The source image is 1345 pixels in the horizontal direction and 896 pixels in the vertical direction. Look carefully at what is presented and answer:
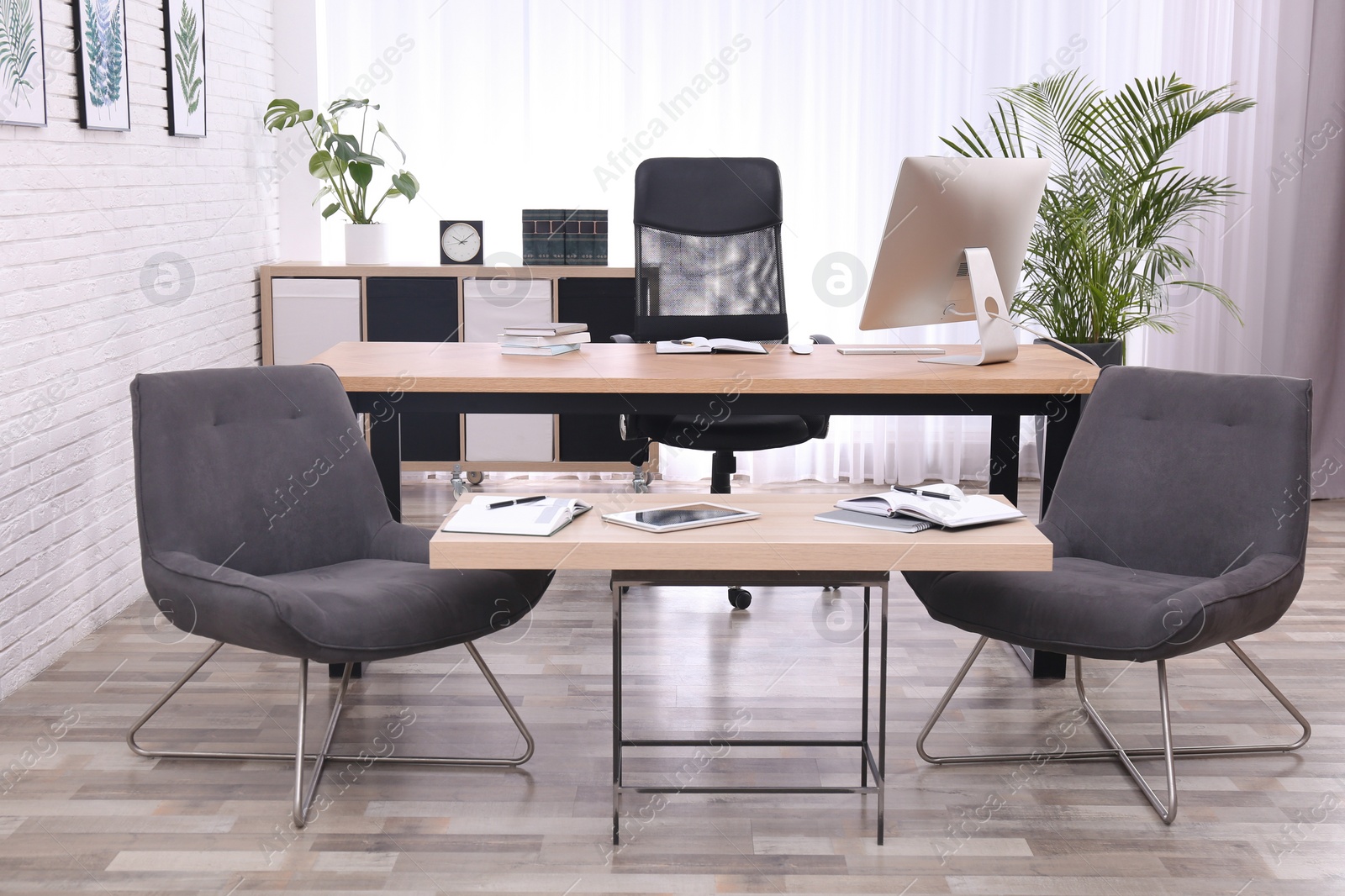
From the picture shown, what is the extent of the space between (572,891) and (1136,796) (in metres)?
1.12

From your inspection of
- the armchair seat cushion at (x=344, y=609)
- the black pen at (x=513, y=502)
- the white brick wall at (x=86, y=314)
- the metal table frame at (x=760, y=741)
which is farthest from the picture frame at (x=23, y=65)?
the metal table frame at (x=760, y=741)

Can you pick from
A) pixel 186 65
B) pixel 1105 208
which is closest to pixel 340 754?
pixel 186 65

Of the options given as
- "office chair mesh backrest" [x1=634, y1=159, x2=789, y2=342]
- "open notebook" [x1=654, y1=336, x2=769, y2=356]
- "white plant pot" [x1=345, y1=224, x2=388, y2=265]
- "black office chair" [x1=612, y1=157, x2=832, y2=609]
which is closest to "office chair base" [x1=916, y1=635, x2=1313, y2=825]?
"open notebook" [x1=654, y1=336, x2=769, y2=356]

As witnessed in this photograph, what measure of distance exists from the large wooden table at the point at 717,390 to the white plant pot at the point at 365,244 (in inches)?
72.2

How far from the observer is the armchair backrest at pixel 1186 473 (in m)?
2.31

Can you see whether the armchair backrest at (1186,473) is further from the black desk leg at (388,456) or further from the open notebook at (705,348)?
the black desk leg at (388,456)

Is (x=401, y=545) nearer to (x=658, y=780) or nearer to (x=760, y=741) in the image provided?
(x=658, y=780)

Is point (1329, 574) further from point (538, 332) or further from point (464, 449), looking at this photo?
point (464, 449)

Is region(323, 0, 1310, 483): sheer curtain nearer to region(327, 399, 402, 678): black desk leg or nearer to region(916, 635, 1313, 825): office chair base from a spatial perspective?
region(327, 399, 402, 678): black desk leg

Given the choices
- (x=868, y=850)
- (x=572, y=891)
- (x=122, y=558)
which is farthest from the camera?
(x=122, y=558)

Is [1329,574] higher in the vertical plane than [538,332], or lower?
lower

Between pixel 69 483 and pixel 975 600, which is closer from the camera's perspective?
pixel 975 600

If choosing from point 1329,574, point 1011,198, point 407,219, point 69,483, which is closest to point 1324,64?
point 1329,574

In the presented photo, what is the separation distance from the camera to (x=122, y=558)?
131 inches
